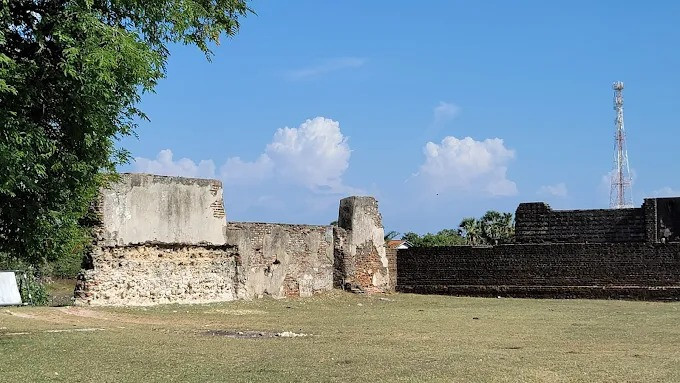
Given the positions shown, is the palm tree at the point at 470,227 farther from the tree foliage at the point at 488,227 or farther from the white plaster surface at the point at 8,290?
the white plaster surface at the point at 8,290

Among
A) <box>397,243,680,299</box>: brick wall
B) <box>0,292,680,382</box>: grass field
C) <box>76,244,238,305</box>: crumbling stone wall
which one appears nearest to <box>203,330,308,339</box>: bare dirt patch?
<box>0,292,680,382</box>: grass field

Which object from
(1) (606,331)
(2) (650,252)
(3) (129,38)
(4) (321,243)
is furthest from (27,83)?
(2) (650,252)

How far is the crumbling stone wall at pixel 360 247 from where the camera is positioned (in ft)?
88.9

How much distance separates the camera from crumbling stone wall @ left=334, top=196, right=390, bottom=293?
2711cm

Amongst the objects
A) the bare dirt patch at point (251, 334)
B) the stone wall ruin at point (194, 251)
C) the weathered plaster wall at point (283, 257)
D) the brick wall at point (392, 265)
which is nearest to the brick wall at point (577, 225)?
the brick wall at point (392, 265)

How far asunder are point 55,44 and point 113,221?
9.34m

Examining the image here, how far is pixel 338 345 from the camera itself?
508 inches

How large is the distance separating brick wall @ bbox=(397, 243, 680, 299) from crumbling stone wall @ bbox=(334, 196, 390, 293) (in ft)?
5.41

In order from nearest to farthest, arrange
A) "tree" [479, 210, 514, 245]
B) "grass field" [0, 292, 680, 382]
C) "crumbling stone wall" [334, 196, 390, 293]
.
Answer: "grass field" [0, 292, 680, 382] < "crumbling stone wall" [334, 196, 390, 293] < "tree" [479, 210, 514, 245]

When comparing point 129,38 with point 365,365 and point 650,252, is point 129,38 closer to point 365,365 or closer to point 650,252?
point 365,365

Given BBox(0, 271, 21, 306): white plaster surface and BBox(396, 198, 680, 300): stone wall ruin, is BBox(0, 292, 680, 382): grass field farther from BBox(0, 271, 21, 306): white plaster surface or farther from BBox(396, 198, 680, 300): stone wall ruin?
BBox(396, 198, 680, 300): stone wall ruin

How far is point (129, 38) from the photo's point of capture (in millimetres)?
11039

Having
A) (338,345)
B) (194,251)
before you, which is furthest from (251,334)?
(194,251)

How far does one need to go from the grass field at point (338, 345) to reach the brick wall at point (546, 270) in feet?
17.0
